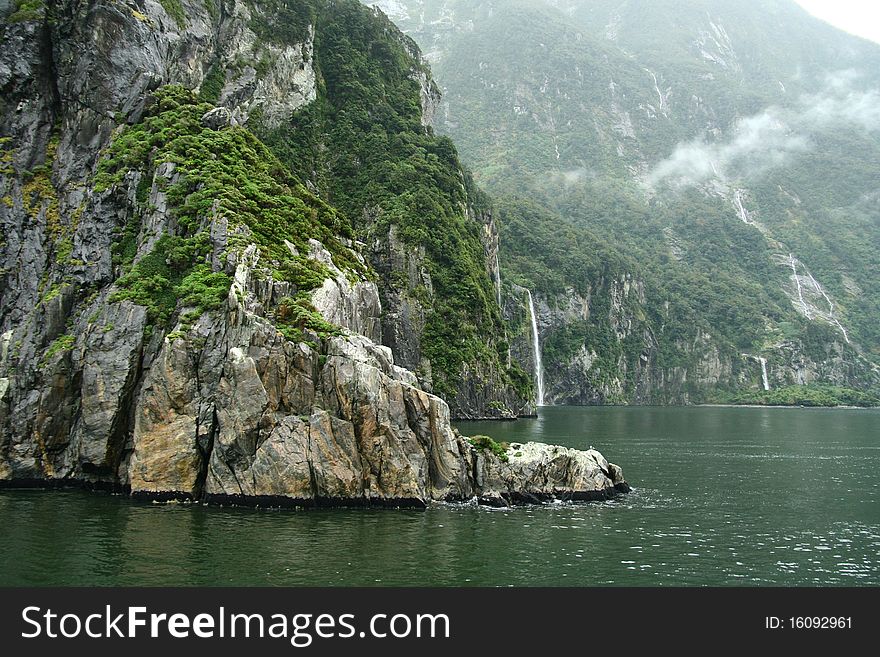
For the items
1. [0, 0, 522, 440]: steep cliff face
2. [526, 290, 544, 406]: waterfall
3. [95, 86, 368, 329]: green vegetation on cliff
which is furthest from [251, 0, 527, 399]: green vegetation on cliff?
[526, 290, 544, 406]: waterfall

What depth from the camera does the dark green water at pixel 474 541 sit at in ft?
90.6

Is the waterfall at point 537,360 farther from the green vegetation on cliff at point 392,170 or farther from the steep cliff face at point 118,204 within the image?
the steep cliff face at point 118,204

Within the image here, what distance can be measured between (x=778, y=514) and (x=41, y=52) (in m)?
64.7

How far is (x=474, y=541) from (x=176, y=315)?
24.1 meters

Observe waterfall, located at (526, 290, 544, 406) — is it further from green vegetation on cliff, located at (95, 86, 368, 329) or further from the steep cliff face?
green vegetation on cliff, located at (95, 86, 368, 329)

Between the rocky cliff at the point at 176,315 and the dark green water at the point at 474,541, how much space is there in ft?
9.99

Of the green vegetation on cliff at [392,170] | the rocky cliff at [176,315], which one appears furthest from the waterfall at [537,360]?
the rocky cliff at [176,315]

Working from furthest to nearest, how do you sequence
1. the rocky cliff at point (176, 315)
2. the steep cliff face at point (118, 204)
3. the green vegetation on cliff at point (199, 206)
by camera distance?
the steep cliff face at point (118, 204) < the green vegetation on cliff at point (199, 206) < the rocky cliff at point (176, 315)

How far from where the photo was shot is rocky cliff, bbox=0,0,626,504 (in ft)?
137

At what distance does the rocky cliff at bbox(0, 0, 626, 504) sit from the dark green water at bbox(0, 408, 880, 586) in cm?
304

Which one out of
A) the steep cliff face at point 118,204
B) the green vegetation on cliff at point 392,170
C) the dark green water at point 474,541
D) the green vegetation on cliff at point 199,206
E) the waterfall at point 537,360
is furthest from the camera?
the waterfall at point 537,360

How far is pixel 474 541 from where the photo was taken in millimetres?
33719

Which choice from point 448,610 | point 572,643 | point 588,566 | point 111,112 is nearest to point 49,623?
point 448,610

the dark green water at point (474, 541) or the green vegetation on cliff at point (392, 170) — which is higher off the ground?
the green vegetation on cliff at point (392, 170)
